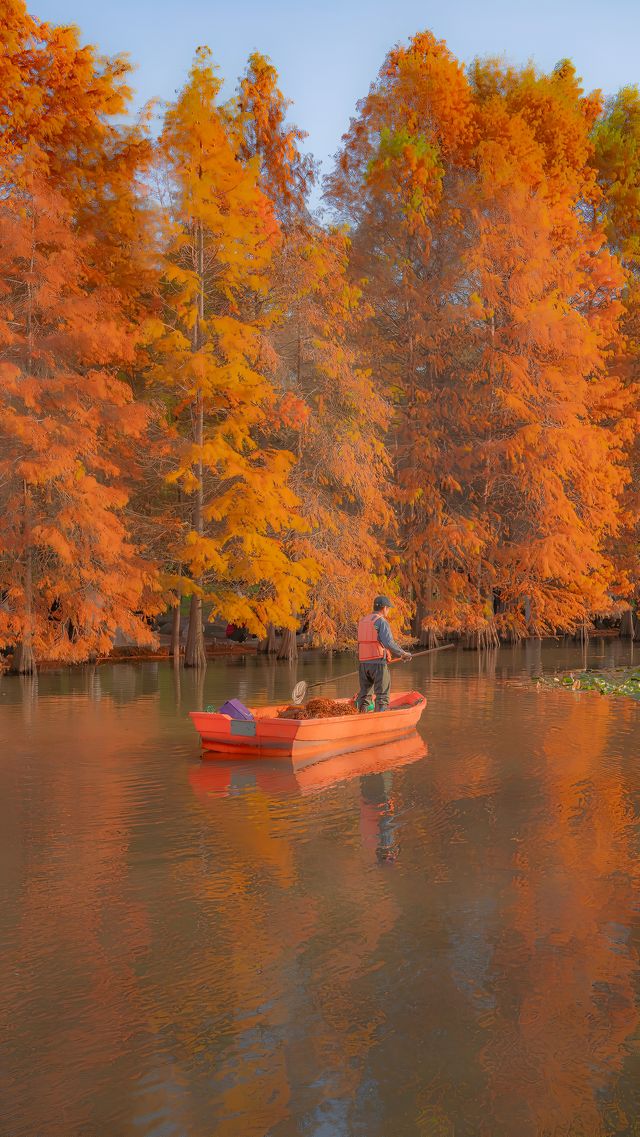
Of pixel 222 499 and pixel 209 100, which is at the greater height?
pixel 209 100

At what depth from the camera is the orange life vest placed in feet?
61.0

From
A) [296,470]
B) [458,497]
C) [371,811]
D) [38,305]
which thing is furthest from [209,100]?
[371,811]

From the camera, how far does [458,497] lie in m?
43.7

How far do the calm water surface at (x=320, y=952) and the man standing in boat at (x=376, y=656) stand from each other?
3096 mm

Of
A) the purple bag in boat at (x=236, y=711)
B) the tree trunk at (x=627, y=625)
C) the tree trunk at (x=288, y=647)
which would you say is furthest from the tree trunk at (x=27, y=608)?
the tree trunk at (x=627, y=625)

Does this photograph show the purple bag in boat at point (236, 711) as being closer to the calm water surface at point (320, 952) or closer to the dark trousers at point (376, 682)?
the calm water surface at point (320, 952)

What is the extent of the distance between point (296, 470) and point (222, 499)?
4.66 m

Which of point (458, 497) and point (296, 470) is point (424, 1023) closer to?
point (296, 470)

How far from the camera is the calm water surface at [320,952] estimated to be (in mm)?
5367

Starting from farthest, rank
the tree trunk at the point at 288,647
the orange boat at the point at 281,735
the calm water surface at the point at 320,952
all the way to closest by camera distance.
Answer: the tree trunk at the point at 288,647 < the orange boat at the point at 281,735 < the calm water surface at the point at 320,952

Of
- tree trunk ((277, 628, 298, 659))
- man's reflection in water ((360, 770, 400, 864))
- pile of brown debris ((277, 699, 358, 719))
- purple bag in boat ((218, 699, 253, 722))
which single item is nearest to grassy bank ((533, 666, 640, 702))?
tree trunk ((277, 628, 298, 659))

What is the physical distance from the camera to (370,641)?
61.0ft

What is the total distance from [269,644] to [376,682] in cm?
2485

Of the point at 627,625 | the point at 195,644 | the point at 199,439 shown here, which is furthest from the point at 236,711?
the point at 627,625
